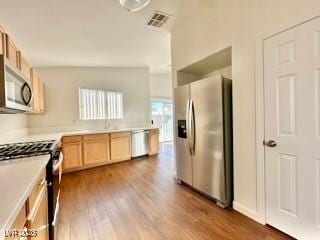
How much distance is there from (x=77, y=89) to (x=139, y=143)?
2249 mm

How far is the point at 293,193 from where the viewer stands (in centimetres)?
194

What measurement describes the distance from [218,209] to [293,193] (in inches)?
37.2

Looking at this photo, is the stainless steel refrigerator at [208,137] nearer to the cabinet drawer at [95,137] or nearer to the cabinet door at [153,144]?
the cabinet drawer at [95,137]

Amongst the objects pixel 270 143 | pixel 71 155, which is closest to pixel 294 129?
pixel 270 143

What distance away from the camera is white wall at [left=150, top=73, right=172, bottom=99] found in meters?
8.24

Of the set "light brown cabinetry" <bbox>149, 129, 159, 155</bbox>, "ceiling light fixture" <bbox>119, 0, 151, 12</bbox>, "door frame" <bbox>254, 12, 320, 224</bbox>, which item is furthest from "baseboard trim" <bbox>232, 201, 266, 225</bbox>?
"light brown cabinetry" <bbox>149, 129, 159, 155</bbox>

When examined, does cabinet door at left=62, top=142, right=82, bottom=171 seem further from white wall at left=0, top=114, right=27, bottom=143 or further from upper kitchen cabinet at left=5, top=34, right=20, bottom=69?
upper kitchen cabinet at left=5, top=34, right=20, bottom=69

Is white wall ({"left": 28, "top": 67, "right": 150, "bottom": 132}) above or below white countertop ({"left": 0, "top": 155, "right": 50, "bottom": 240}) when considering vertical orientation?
above

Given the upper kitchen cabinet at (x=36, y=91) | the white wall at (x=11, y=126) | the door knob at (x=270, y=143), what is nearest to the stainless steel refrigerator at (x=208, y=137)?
the door knob at (x=270, y=143)

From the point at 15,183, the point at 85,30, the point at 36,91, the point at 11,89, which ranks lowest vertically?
the point at 15,183

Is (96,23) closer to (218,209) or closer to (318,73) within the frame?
(318,73)

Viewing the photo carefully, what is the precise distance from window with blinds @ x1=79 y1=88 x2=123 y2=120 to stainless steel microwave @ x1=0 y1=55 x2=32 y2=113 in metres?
3.40

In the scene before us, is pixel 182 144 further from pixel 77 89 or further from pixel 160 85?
pixel 160 85

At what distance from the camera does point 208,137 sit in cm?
285
